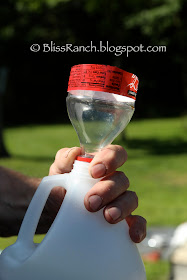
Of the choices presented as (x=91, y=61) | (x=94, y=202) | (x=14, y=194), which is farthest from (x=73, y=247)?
(x=91, y=61)

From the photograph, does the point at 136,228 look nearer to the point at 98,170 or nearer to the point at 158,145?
the point at 98,170

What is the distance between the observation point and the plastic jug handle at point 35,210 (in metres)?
1.11

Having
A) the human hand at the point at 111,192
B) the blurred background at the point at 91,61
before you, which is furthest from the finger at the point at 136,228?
the blurred background at the point at 91,61

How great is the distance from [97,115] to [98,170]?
0.69 feet

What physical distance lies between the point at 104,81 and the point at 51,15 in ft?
66.5

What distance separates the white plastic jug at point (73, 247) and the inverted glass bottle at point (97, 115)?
0.17m

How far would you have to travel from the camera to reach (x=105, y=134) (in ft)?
4.39

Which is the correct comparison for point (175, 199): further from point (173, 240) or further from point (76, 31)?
point (76, 31)

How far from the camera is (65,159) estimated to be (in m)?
1.33

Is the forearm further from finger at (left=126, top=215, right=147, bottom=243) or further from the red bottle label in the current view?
the red bottle label

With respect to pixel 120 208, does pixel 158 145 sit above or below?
below

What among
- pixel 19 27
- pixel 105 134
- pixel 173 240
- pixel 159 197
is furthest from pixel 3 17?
pixel 105 134

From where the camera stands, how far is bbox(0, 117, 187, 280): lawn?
19.8 ft

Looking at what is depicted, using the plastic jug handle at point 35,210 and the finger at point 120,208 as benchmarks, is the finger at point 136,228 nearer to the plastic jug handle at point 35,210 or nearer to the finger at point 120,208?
the finger at point 120,208
